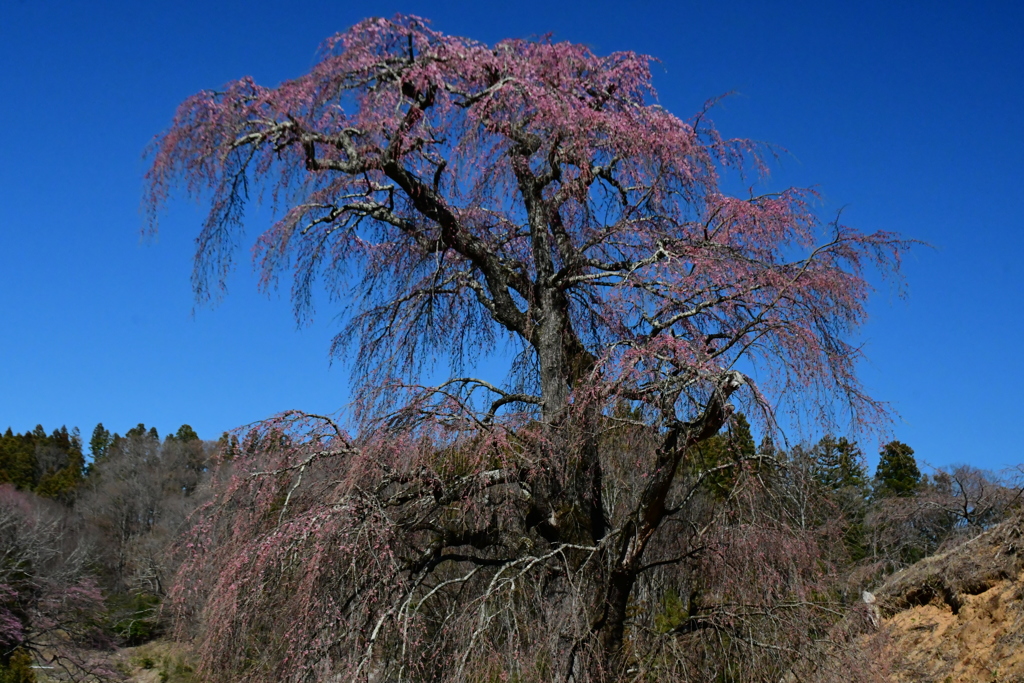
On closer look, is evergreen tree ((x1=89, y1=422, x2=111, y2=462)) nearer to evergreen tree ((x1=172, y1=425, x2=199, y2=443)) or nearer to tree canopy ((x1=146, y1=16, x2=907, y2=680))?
evergreen tree ((x1=172, y1=425, x2=199, y2=443))

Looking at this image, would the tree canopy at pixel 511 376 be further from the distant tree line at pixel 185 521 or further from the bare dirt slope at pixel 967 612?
the bare dirt slope at pixel 967 612

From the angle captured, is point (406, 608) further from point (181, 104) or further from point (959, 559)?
point (959, 559)

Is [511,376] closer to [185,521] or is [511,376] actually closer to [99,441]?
[185,521]

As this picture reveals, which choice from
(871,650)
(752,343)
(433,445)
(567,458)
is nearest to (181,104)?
(433,445)

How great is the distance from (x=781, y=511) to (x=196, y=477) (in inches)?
1900

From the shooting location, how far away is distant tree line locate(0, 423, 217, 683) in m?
23.5

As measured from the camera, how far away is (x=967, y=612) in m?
11.0

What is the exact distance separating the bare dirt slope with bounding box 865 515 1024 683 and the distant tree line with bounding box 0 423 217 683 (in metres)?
8.95

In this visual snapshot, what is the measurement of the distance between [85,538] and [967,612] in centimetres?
3902

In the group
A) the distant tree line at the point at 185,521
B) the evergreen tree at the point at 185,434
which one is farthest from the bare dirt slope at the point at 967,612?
the evergreen tree at the point at 185,434

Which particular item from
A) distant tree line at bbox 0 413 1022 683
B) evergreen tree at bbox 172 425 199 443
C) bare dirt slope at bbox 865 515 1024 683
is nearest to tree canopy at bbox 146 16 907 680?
distant tree line at bbox 0 413 1022 683

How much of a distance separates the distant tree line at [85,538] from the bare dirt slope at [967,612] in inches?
352

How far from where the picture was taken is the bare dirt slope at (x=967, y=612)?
9891 mm

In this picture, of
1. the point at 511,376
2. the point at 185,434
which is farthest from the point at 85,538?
the point at 511,376
